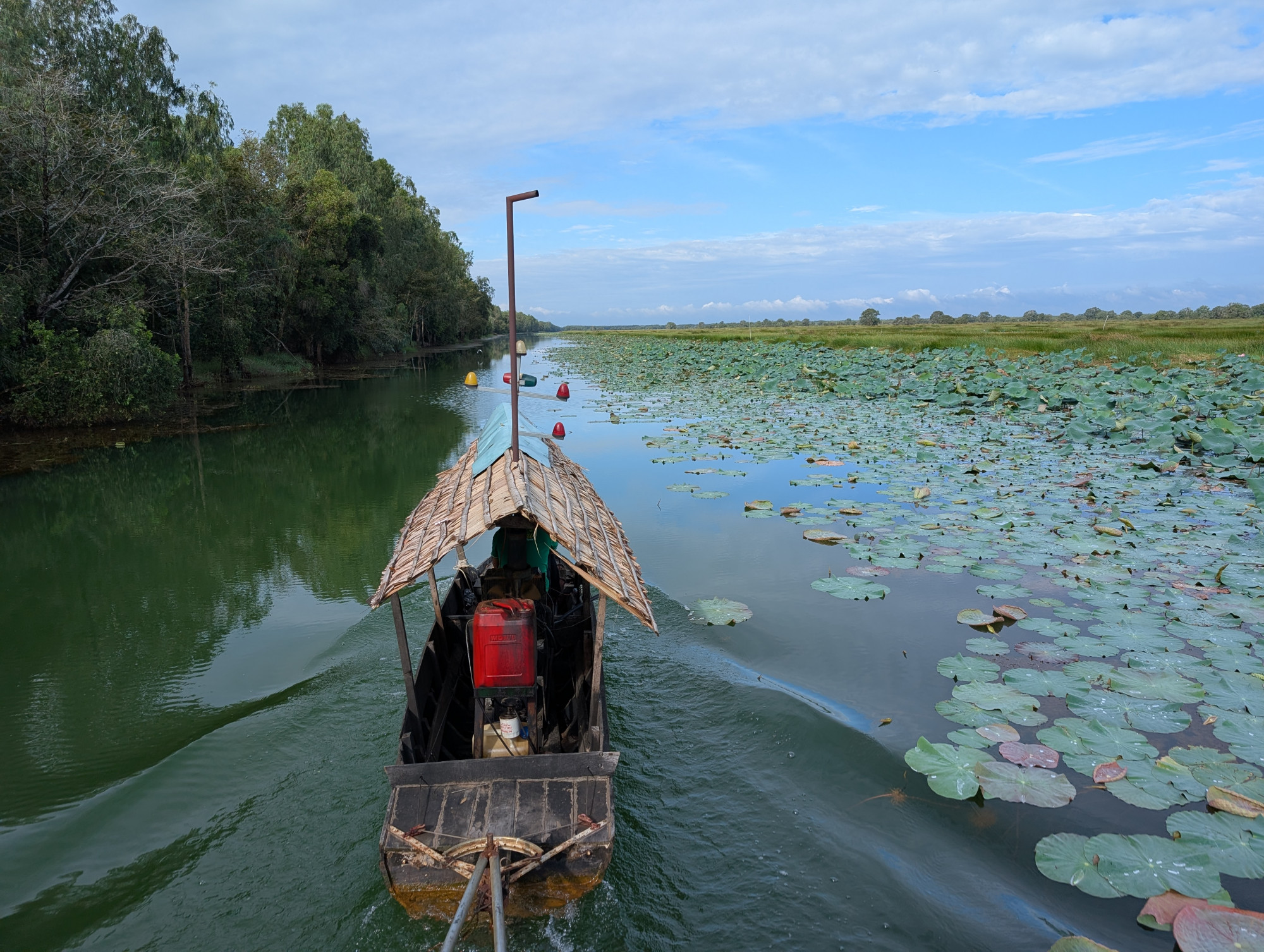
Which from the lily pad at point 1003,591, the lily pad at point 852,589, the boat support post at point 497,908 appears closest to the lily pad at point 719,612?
the lily pad at point 852,589

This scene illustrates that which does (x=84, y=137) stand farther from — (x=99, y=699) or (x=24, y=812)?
(x=24, y=812)

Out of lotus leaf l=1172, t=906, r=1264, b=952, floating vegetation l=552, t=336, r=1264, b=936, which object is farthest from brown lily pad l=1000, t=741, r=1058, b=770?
lotus leaf l=1172, t=906, r=1264, b=952

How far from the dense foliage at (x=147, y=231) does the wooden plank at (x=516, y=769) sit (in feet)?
51.0

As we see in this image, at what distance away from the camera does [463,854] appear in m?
3.64

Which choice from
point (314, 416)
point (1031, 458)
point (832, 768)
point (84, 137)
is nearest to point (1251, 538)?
point (1031, 458)

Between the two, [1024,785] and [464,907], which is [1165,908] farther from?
[464,907]

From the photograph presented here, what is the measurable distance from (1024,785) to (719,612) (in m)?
3.46

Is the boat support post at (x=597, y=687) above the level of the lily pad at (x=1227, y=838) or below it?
above

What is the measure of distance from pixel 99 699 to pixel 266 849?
2872 millimetres

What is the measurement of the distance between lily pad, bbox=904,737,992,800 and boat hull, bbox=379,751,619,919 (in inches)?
86.9

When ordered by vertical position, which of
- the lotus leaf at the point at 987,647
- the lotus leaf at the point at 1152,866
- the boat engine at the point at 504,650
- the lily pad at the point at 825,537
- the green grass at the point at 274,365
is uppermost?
the green grass at the point at 274,365

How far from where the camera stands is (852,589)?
305 inches

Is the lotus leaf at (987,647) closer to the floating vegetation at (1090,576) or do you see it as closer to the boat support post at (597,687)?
the floating vegetation at (1090,576)

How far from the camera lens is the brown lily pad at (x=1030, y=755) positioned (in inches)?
183
